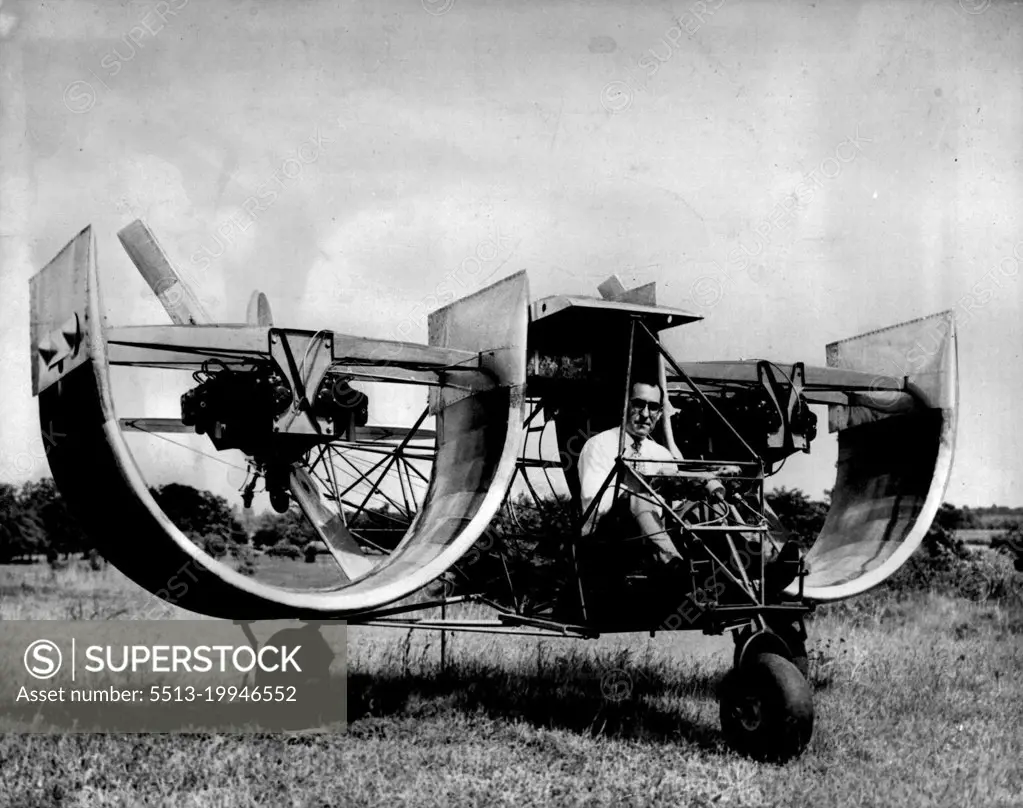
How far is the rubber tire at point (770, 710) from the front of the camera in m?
6.84

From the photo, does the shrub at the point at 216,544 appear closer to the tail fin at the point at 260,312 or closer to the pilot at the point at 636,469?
the tail fin at the point at 260,312

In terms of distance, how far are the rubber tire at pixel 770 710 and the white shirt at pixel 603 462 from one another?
63.1 inches

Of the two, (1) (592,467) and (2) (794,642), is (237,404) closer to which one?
(1) (592,467)

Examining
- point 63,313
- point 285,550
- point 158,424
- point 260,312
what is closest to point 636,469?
point 63,313

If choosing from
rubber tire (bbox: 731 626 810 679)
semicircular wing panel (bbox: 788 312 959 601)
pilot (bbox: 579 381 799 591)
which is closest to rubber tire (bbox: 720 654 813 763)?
pilot (bbox: 579 381 799 591)

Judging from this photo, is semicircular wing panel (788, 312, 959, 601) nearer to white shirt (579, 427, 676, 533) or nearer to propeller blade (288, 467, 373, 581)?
white shirt (579, 427, 676, 533)

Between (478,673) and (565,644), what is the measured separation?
94.8 inches

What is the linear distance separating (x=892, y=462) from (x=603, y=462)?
3.39m

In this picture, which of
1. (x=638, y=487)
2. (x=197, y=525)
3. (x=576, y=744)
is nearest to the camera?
(x=638, y=487)

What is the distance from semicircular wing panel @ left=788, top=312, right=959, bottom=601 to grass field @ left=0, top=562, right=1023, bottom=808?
1.39m

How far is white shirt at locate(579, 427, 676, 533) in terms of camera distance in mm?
7809

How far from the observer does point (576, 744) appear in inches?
301

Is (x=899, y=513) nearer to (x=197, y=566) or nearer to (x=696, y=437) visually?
(x=696, y=437)

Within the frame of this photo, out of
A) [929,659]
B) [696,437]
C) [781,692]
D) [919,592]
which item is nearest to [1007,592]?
[919,592]
